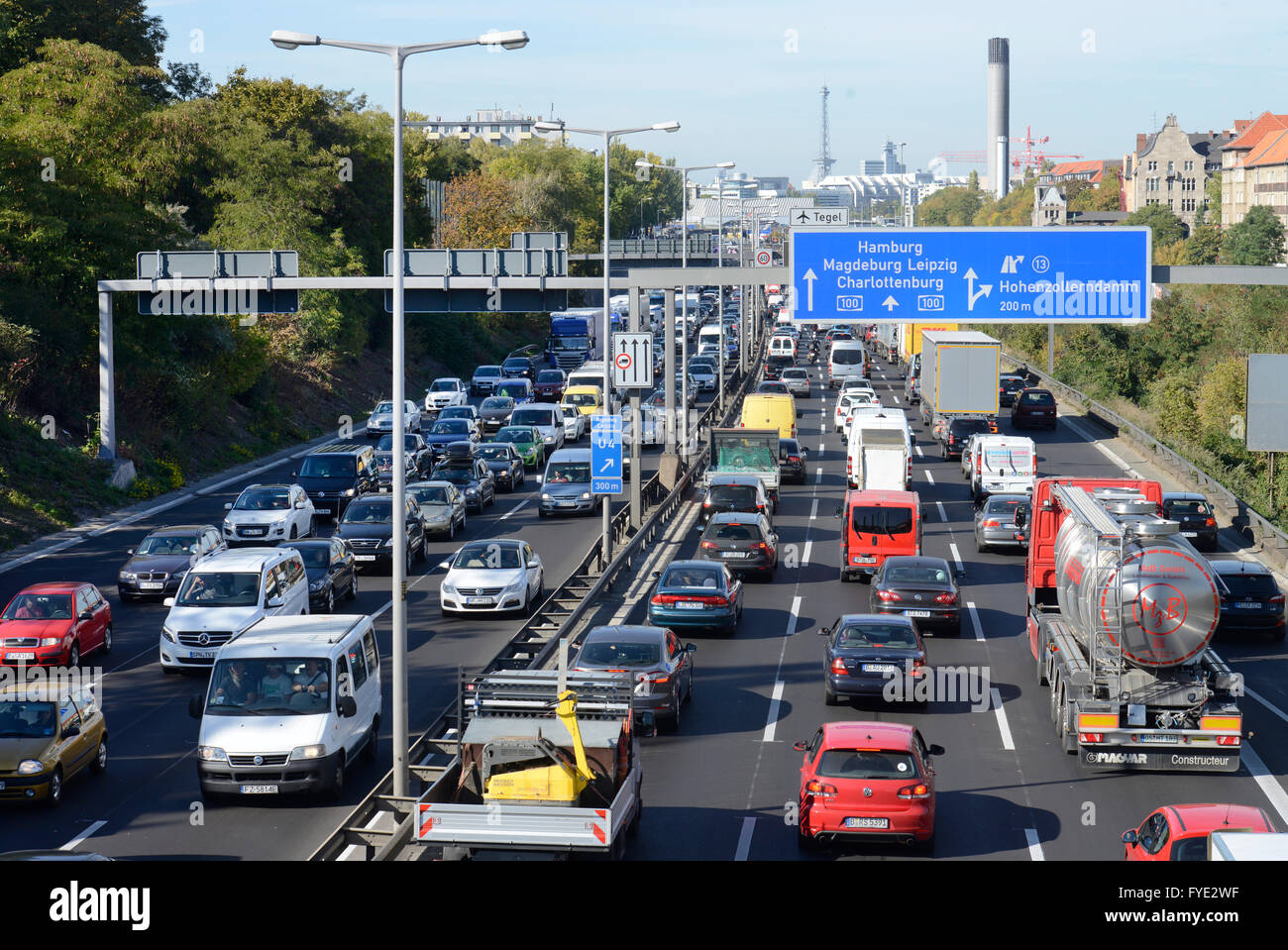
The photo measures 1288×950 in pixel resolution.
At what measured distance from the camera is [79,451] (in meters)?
44.0

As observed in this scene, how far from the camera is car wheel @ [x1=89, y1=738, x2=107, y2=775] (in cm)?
1873

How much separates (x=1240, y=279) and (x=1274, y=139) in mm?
145146

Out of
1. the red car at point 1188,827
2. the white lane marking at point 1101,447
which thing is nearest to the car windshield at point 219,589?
the red car at point 1188,827

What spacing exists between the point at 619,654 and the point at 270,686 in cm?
520

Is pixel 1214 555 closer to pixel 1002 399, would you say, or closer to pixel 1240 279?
pixel 1240 279

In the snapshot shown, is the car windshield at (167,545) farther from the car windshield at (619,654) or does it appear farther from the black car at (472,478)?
the car windshield at (619,654)

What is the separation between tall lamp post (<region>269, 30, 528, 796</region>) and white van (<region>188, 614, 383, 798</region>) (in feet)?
3.30

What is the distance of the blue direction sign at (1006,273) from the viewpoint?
89.6ft

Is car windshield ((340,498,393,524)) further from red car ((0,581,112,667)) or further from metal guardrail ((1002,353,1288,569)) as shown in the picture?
metal guardrail ((1002,353,1288,569))

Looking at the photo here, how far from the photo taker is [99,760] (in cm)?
1883

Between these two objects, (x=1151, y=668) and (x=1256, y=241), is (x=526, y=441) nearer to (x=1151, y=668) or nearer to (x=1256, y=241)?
(x=1151, y=668)

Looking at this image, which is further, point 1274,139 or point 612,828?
point 1274,139

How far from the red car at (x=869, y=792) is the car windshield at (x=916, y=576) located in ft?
38.9
